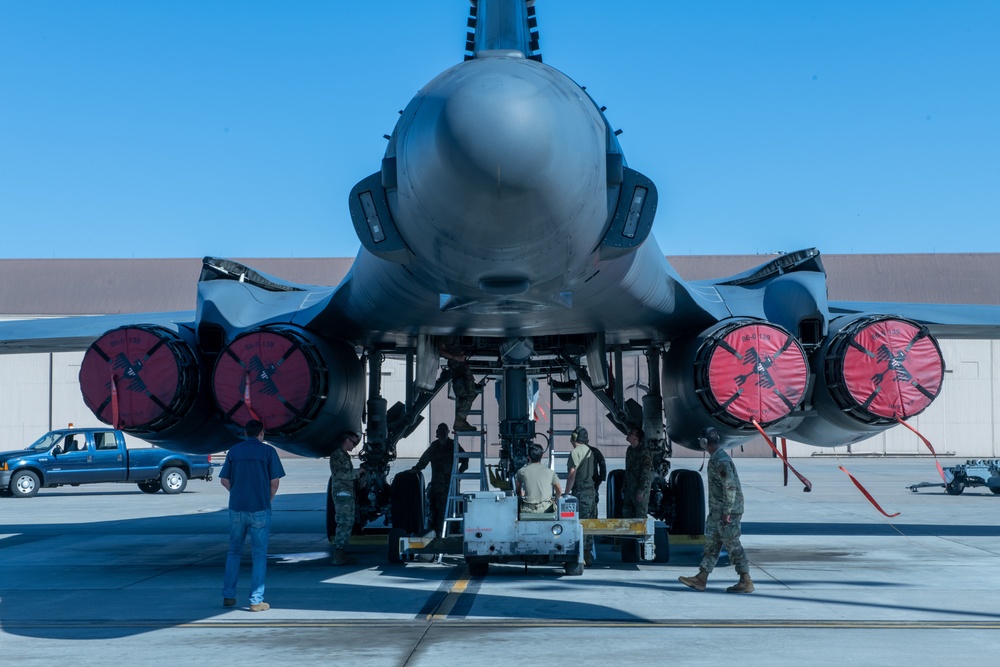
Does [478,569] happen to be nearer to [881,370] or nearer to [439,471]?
[439,471]

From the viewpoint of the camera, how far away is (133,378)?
893cm

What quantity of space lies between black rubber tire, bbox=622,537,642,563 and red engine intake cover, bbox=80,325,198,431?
14.9 ft

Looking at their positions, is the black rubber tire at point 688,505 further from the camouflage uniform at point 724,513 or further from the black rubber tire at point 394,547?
the black rubber tire at point 394,547

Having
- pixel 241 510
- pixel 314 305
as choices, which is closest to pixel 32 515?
pixel 314 305

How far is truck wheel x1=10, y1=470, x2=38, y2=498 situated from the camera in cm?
2170

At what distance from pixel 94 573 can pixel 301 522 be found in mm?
6332

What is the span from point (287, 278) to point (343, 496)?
2797cm

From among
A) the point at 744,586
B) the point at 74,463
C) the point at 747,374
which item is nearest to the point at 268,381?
the point at 747,374

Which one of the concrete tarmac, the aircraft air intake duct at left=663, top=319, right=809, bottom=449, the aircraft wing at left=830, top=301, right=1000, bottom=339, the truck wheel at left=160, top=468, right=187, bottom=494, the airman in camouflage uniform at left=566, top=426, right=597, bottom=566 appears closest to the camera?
the concrete tarmac

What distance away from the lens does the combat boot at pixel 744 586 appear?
26.4 feet

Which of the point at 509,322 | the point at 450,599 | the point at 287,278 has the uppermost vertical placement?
the point at 287,278

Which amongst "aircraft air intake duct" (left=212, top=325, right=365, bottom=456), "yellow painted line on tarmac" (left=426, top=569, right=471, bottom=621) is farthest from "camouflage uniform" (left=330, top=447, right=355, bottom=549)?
"yellow painted line on tarmac" (left=426, top=569, right=471, bottom=621)

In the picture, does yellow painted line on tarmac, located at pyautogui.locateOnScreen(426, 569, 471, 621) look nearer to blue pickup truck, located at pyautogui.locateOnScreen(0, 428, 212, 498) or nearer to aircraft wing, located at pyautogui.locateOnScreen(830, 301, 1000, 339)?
aircraft wing, located at pyautogui.locateOnScreen(830, 301, 1000, 339)

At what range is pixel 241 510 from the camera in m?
7.45
